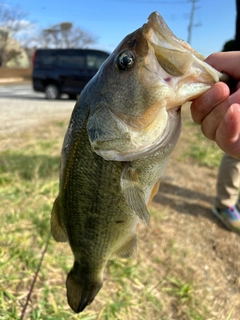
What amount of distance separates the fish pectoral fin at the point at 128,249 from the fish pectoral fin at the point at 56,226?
1.09ft

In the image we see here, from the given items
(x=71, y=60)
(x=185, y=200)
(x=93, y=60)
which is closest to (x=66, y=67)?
(x=71, y=60)

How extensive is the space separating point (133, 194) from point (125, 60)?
52cm

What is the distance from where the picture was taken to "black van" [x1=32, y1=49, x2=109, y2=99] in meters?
12.5

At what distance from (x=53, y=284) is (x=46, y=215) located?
2.76 feet

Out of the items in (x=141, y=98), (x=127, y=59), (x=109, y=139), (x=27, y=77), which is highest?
(x=127, y=59)

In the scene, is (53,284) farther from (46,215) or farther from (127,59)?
(127,59)

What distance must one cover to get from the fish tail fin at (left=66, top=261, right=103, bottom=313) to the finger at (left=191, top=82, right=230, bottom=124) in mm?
998

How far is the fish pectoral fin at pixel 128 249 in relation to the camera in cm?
173

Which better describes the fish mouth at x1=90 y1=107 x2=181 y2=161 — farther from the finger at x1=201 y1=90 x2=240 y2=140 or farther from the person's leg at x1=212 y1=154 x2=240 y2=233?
the person's leg at x1=212 y1=154 x2=240 y2=233

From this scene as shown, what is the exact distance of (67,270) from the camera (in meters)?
2.34

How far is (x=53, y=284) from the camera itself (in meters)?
2.21

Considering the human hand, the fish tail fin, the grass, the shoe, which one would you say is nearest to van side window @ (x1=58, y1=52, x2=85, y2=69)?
the grass

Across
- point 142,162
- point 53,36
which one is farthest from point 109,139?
point 53,36

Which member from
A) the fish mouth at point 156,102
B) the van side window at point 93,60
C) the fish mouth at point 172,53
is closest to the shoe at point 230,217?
the fish mouth at point 156,102
